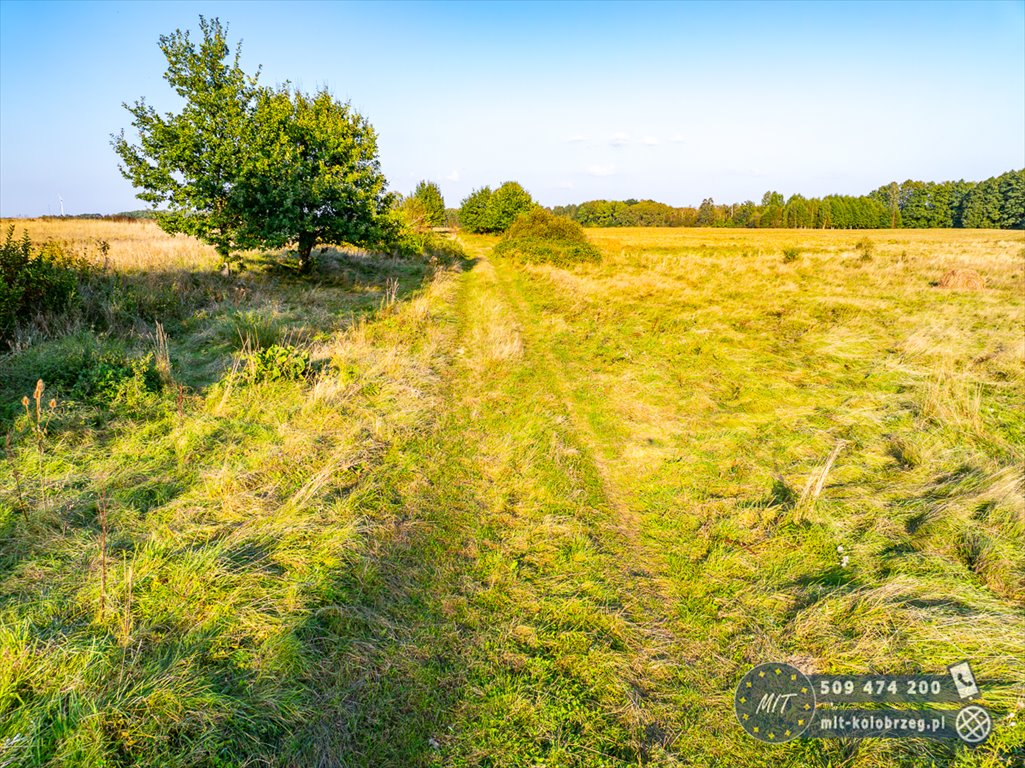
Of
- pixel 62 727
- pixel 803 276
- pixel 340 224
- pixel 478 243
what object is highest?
pixel 478 243

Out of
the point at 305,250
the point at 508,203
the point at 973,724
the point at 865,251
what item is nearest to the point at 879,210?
the point at 865,251

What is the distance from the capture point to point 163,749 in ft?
8.02

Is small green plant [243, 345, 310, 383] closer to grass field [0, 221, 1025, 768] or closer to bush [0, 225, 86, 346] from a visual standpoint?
grass field [0, 221, 1025, 768]

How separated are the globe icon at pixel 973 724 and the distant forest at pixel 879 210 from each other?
389 feet

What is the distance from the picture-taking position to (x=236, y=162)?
13.1 m

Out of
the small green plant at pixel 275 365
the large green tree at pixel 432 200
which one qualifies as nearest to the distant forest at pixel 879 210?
the large green tree at pixel 432 200

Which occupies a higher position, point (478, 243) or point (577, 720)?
point (478, 243)

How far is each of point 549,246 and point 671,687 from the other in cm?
3011

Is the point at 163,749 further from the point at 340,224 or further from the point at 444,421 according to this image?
the point at 340,224

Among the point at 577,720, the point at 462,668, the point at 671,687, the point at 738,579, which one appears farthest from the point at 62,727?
the point at 738,579

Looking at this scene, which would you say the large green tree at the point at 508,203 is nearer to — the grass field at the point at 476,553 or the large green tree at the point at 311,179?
the large green tree at the point at 311,179

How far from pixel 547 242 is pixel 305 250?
65.0ft

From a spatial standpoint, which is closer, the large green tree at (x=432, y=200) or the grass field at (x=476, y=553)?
the grass field at (x=476, y=553)

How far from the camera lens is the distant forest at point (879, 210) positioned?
85.2 meters
